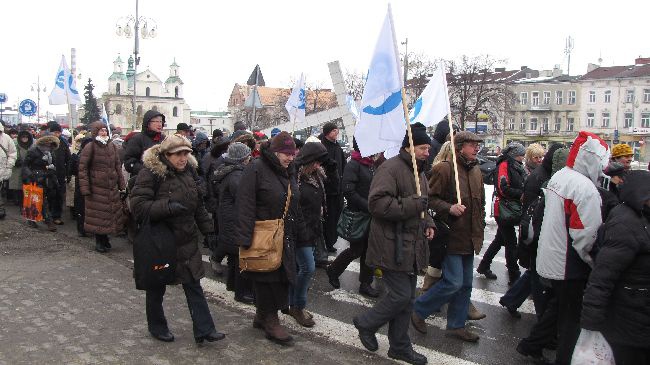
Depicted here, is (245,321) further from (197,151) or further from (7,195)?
(7,195)

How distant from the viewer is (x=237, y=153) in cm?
689

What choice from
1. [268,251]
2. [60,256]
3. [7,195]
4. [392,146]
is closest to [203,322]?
[268,251]

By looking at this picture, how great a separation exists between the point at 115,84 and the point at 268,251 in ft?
444

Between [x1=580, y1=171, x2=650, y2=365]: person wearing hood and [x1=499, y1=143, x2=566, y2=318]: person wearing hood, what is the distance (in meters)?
1.50

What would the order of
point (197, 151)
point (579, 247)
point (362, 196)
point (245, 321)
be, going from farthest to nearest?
point (197, 151), point (362, 196), point (245, 321), point (579, 247)

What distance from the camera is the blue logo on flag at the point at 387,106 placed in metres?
5.49

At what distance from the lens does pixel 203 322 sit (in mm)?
5266

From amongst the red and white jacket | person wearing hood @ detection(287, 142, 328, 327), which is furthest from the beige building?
the red and white jacket

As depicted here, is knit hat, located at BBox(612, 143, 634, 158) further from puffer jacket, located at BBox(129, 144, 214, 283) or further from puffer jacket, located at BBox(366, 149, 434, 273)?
puffer jacket, located at BBox(129, 144, 214, 283)

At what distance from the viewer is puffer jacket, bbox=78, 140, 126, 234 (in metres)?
8.79

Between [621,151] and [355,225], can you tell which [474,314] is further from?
[621,151]

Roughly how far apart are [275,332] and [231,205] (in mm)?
1669

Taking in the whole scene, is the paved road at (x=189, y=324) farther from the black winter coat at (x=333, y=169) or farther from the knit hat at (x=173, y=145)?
the knit hat at (x=173, y=145)

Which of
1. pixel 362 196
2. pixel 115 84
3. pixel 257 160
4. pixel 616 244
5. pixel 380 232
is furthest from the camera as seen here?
pixel 115 84
